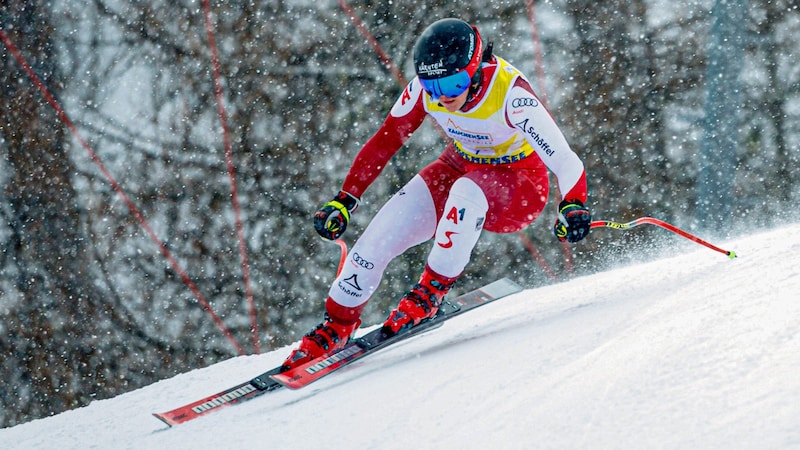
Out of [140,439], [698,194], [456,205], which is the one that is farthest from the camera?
[698,194]

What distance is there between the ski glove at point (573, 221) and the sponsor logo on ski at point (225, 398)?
132cm

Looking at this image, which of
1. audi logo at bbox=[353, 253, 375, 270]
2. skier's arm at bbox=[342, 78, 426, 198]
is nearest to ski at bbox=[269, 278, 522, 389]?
audi logo at bbox=[353, 253, 375, 270]

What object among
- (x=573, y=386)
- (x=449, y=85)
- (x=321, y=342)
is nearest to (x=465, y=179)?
(x=449, y=85)

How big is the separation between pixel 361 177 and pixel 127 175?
1091cm

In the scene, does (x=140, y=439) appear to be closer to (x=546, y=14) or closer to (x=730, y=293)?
(x=730, y=293)

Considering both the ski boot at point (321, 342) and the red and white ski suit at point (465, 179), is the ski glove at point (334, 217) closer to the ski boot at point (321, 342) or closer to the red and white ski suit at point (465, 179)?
the red and white ski suit at point (465, 179)

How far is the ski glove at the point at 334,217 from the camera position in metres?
3.38

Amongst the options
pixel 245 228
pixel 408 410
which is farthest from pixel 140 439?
pixel 245 228

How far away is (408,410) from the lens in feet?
7.59

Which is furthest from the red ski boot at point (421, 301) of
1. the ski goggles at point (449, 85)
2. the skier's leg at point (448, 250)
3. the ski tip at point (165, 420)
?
the ski tip at point (165, 420)

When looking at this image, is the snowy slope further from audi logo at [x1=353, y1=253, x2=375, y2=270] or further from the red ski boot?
audi logo at [x1=353, y1=253, x2=375, y2=270]

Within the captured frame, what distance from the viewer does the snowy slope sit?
1.67 metres

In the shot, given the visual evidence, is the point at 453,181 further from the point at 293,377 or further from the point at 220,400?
the point at 220,400

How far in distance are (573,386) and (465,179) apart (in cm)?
136
